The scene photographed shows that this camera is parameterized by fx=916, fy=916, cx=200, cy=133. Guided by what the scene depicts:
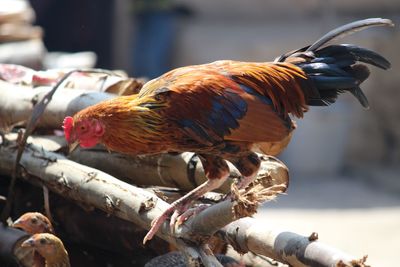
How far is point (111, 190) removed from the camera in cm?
301

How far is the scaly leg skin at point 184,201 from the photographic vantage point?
278 centimetres

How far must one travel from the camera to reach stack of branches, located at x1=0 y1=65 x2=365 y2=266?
102 inches

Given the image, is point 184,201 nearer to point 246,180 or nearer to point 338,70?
point 246,180

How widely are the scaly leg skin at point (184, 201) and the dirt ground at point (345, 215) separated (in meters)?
3.35

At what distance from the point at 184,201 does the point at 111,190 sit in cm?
25

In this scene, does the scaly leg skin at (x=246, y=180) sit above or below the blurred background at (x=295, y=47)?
above

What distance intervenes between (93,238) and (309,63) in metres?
1.03

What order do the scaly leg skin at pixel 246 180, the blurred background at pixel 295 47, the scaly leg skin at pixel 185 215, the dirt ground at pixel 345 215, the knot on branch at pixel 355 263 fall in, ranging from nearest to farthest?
the knot on branch at pixel 355 263 → the scaly leg skin at pixel 185 215 → the scaly leg skin at pixel 246 180 → the dirt ground at pixel 345 215 → the blurred background at pixel 295 47

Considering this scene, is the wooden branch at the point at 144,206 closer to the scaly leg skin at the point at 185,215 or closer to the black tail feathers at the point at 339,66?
the scaly leg skin at the point at 185,215

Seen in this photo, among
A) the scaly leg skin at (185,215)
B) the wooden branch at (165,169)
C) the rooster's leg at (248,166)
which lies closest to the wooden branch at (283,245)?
the scaly leg skin at (185,215)

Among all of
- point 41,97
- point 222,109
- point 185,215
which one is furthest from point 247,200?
point 41,97

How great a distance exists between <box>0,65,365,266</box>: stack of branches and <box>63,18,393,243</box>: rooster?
0.13 meters

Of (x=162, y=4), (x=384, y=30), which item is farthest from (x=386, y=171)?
(x=162, y=4)

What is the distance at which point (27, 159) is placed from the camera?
3.38 m
